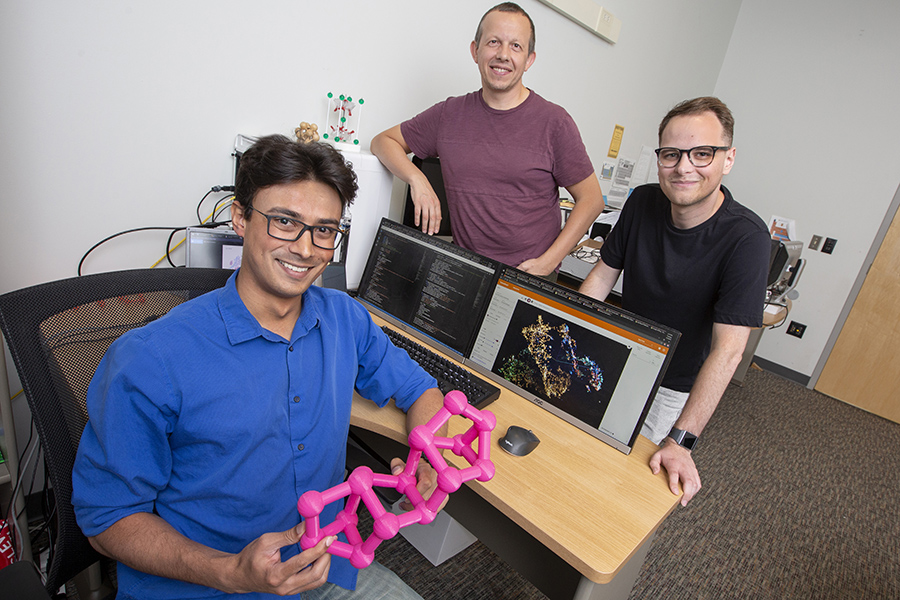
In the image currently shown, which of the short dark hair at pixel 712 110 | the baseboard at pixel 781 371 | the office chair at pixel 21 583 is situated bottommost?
the office chair at pixel 21 583

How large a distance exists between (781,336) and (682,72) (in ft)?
7.35

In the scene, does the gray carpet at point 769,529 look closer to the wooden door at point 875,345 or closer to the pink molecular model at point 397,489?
the wooden door at point 875,345

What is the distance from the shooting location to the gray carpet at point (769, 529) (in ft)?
5.87

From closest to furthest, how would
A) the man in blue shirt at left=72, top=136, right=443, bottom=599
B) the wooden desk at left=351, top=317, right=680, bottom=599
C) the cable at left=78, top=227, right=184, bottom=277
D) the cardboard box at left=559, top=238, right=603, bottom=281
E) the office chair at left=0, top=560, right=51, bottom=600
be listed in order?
the office chair at left=0, top=560, right=51, bottom=600
the man in blue shirt at left=72, top=136, right=443, bottom=599
the wooden desk at left=351, top=317, right=680, bottom=599
the cable at left=78, top=227, right=184, bottom=277
the cardboard box at left=559, top=238, right=603, bottom=281

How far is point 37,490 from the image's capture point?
169 centimetres

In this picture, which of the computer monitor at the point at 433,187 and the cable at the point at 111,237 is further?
the computer monitor at the point at 433,187

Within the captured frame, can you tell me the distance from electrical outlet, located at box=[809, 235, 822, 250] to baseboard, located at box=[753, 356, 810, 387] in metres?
0.97

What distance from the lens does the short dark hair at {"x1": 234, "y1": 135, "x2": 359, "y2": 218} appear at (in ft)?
2.94

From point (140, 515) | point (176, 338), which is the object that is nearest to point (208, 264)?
point (176, 338)

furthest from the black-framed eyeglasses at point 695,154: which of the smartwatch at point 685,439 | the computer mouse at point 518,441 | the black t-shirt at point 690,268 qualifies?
the computer mouse at point 518,441

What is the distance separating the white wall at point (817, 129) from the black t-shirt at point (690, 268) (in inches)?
124

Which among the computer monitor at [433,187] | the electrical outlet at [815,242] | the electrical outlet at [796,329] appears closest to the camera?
the computer monitor at [433,187]

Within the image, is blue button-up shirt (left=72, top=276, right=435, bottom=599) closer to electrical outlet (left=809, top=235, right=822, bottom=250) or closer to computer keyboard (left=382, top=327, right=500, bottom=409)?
computer keyboard (left=382, top=327, right=500, bottom=409)

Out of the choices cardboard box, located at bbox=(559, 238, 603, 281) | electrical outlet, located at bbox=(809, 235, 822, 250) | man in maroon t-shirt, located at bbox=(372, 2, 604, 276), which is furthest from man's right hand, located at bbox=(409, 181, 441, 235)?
electrical outlet, located at bbox=(809, 235, 822, 250)
